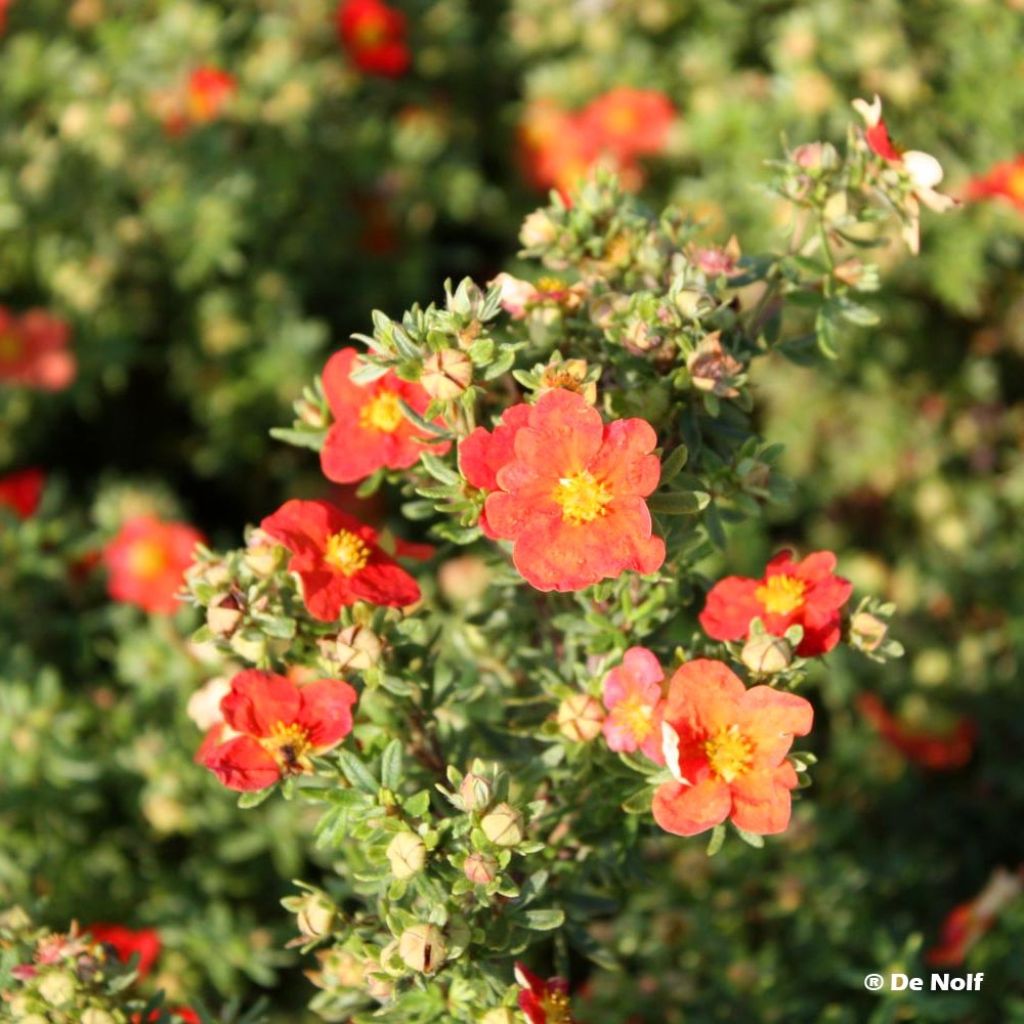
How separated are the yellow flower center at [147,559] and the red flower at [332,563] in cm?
119

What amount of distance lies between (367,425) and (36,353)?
177 centimetres

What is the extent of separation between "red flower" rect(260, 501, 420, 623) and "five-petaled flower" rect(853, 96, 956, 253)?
73 cm

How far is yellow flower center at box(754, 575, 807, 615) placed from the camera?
145 centimetres

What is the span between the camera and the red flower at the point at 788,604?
1.45 meters

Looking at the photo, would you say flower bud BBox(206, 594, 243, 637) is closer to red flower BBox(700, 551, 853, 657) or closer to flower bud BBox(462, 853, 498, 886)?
flower bud BBox(462, 853, 498, 886)

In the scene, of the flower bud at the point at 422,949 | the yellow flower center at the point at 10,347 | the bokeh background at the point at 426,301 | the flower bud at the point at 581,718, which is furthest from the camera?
the yellow flower center at the point at 10,347

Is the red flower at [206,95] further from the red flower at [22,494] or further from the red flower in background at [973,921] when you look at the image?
the red flower in background at [973,921]

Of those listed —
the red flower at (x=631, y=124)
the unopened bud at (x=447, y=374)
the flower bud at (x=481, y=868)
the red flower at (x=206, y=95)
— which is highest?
the red flower at (x=206, y=95)

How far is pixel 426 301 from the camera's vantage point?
3418mm

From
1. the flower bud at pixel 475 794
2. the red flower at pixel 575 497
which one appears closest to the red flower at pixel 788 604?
the red flower at pixel 575 497

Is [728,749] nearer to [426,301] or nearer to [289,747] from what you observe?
[289,747]

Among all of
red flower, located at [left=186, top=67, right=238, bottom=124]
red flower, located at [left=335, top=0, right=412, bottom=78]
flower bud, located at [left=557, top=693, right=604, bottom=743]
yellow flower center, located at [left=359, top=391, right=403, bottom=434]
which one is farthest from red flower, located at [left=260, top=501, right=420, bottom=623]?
red flower, located at [left=335, top=0, right=412, bottom=78]

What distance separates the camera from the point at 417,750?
1.59 meters

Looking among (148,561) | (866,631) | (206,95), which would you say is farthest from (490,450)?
(206,95)
